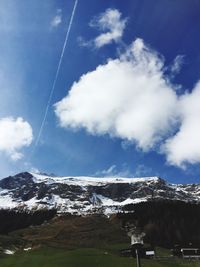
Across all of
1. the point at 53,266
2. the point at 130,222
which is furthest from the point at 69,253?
the point at 130,222

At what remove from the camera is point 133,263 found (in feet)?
364

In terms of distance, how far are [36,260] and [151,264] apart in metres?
32.9

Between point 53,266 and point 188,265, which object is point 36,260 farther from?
point 188,265

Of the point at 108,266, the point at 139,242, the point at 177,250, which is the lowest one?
the point at 139,242

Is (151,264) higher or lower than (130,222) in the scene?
higher

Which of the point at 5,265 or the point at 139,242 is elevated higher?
the point at 5,265

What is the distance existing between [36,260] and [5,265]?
31.8 feet

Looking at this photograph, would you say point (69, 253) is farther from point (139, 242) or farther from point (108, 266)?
point (139, 242)

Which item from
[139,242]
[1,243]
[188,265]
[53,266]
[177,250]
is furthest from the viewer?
[1,243]

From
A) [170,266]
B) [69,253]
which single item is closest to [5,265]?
[69,253]

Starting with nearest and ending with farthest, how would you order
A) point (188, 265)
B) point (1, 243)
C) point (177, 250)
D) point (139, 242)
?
point (139, 242) < point (188, 265) < point (177, 250) < point (1, 243)

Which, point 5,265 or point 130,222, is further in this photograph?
point 5,265

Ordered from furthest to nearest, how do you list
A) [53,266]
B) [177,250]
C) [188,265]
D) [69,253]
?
1. [177,250]
2. [69,253]
3. [188,265]
4. [53,266]

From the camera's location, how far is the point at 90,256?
122000 mm
